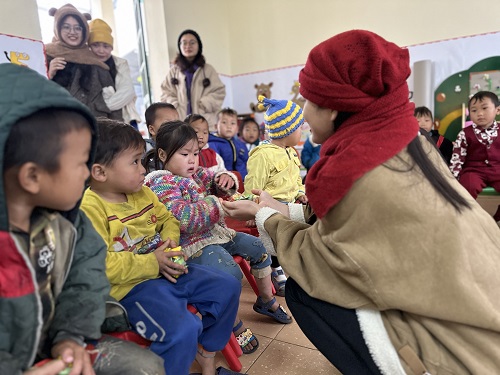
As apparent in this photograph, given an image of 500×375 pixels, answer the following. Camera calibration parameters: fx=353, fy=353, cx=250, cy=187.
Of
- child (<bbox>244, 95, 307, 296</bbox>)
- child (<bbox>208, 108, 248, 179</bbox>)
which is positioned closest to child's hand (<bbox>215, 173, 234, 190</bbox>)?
child (<bbox>244, 95, 307, 296</bbox>)

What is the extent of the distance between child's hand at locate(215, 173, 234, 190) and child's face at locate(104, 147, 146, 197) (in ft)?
1.77

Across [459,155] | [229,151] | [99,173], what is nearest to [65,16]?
[229,151]

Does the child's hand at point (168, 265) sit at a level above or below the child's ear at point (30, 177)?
below

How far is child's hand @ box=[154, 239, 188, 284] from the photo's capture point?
1.12 metres

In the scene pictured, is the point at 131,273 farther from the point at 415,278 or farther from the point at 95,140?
the point at 415,278

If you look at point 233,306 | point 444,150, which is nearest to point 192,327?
point 233,306

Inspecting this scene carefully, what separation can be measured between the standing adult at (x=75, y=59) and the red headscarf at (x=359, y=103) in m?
2.38

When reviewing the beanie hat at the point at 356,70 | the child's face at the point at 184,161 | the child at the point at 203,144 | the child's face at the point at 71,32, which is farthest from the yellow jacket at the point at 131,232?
the child's face at the point at 71,32

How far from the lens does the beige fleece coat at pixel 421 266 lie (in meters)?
0.80

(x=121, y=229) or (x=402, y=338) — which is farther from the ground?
(x=121, y=229)

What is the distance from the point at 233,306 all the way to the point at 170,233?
343mm

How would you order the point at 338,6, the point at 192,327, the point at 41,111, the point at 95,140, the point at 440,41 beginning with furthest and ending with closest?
1. the point at 338,6
2. the point at 440,41
3. the point at 192,327
4. the point at 95,140
5. the point at 41,111

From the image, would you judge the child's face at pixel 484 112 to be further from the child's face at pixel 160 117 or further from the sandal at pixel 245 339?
the sandal at pixel 245 339

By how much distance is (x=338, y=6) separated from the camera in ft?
14.5
